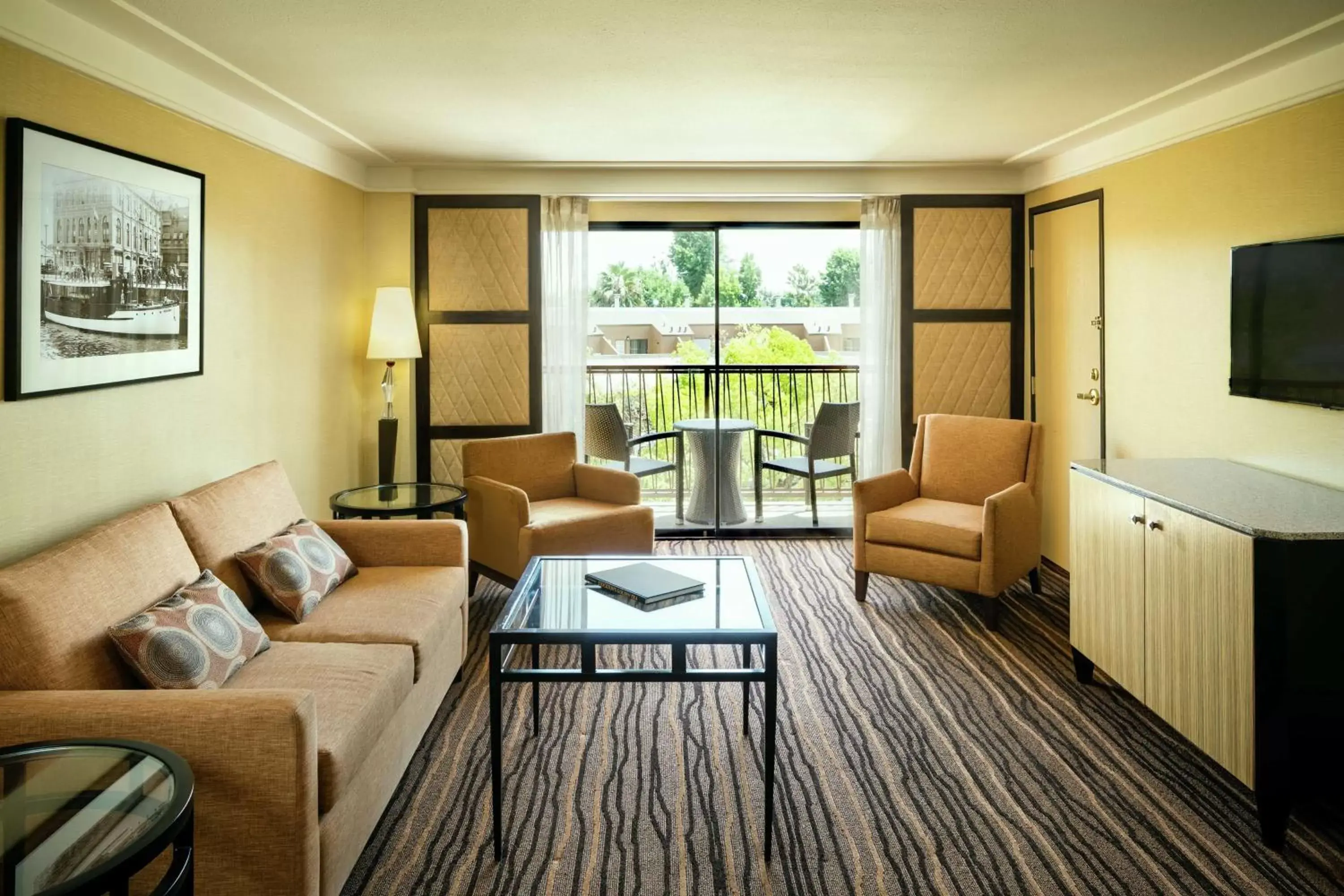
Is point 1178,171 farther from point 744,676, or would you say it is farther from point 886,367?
point 744,676

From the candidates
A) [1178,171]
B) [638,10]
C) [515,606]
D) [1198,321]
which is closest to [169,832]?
[515,606]

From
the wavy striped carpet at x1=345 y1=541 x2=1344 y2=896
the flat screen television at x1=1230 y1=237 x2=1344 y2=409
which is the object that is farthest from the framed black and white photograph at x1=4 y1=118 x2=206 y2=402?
the flat screen television at x1=1230 y1=237 x2=1344 y2=409

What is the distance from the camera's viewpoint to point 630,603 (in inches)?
108

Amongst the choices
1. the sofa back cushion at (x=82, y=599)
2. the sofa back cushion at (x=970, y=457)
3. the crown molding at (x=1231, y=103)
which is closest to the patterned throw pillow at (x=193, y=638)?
the sofa back cushion at (x=82, y=599)

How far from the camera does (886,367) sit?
222 inches

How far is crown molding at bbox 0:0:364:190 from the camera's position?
252 cm

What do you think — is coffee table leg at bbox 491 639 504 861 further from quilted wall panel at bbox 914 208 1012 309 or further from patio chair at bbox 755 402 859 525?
quilted wall panel at bbox 914 208 1012 309

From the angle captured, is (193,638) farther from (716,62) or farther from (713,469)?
(713,469)

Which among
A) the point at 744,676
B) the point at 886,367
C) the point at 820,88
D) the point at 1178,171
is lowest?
the point at 744,676

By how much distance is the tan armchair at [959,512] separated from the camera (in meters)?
4.13

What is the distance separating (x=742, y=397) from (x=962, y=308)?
1713mm

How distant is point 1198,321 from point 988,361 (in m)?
1.82

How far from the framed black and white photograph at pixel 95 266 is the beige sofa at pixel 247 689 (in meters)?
0.54

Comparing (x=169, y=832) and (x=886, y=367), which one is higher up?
(x=886, y=367)
